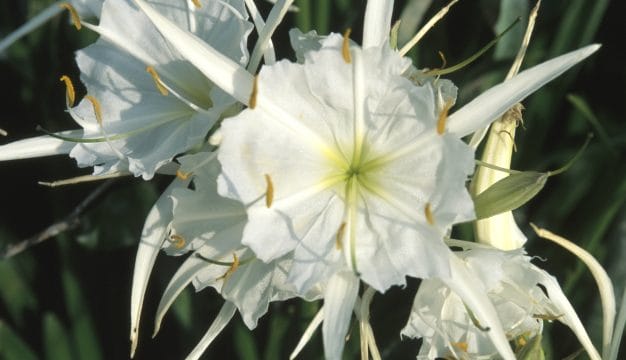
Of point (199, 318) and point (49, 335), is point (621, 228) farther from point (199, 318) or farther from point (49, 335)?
point (49, 335)

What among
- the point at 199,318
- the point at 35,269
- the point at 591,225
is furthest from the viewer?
the point at 35,269

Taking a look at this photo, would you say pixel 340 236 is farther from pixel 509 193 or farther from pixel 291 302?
pixel 291 302

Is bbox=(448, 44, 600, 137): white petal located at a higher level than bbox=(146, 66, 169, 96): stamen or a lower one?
higher

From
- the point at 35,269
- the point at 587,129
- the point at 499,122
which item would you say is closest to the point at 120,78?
the point at 499,122

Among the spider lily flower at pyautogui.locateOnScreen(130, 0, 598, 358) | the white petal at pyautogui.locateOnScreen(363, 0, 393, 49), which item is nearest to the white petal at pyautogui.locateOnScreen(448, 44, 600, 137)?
the spider lily flower at pyautogui.locateOnScreen(130, 0, 598, 358)

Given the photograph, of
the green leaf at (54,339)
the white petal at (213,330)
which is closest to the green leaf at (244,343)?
the green leaf at (54,339)

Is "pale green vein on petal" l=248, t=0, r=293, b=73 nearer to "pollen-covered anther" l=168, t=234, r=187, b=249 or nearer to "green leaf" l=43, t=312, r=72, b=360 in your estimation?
"pollen-covered anther" l=168, t=234, r=187, b=249

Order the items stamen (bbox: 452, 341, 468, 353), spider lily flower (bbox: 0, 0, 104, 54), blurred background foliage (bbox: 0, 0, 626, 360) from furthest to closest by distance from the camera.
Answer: blurred background foliage (bbox: 0, 0, 626, 360)
spider lily flower (bbox: 0, 0, 104, 54)
stamen (bbox: 452, 341, 468, 353)
